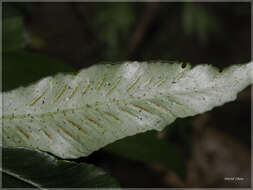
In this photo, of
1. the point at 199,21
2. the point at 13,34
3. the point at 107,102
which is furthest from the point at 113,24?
the point at 107,102

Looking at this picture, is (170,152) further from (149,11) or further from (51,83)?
(149,11)

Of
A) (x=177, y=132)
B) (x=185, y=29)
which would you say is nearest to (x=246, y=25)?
(x=185, y=29)

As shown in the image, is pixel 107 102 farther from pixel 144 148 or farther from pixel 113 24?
pixel 113 24

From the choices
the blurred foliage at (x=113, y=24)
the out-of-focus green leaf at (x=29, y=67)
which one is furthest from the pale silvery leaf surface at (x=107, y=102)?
the blurred foliage at (x=113, y=24)

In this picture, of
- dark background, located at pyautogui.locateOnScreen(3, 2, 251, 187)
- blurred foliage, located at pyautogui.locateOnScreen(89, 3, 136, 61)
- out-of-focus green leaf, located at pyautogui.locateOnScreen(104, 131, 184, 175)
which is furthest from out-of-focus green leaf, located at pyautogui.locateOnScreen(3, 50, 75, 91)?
blurred foliage, located at pyautogui.locateOnScreen(89, 3, 136, 61)

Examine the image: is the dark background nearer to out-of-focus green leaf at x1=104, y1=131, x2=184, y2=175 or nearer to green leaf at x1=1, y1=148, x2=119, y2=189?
out-of-focus green leaf at x1=104, y1=131, x2=184, y2=175
